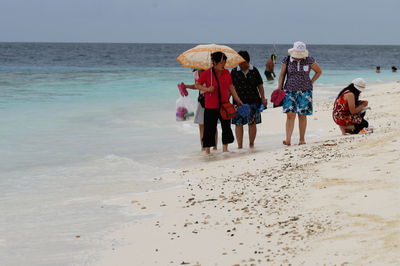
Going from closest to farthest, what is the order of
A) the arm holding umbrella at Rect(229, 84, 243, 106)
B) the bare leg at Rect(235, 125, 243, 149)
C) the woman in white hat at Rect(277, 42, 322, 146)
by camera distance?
the woman in white hat at Rect(277, 42, 322, 146), the arm holding umbrella at Rect(229, 84, 243, 106), the bare leg at Rect(235, 125, 243, 149)

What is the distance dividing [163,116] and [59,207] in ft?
31.1

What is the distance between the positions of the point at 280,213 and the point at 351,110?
450 centimetres

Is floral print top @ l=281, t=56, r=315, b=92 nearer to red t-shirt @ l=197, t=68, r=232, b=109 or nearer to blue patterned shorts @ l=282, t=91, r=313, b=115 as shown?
blue patterned shorts @ l=282, t=91, r=313, b=115

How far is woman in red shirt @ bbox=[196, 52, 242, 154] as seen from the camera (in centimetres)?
860

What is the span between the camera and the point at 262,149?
31.1 feet

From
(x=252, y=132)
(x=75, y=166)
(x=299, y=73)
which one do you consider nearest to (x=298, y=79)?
(x=299, y=73)

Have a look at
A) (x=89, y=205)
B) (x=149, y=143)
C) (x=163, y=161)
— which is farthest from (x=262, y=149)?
(x=89, y=205)

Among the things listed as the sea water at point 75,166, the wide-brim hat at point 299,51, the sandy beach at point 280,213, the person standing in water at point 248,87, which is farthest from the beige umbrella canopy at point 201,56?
the sandy beach at point 280,213

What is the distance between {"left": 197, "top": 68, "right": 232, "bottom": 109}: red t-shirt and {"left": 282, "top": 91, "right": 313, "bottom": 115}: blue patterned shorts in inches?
36.3

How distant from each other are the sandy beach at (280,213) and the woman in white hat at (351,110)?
1.43 m

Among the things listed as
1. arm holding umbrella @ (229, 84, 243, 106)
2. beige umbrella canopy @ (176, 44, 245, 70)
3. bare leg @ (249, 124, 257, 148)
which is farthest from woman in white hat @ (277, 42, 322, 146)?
beige umbrella canopy @ (176, 44, 245, 70)

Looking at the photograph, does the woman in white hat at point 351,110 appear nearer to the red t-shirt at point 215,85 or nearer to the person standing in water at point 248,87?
the person standing in water at point 248,87

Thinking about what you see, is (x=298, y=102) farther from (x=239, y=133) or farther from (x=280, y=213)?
(x=280, y=213)

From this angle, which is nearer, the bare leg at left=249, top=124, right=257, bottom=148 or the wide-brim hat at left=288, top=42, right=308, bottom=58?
the wide-brim hat at left=288, top=42, right=308, bottom=58
